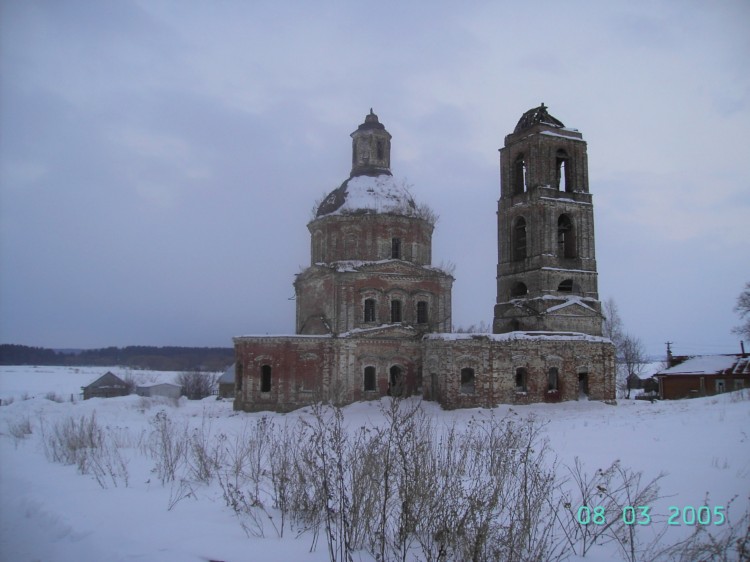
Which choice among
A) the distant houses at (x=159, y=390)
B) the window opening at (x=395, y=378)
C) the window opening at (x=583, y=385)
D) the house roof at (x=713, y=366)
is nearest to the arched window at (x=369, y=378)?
the window opening at (x=395, y=378)

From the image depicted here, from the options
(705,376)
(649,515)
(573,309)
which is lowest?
(649,515)

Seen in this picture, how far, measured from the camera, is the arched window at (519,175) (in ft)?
96.7

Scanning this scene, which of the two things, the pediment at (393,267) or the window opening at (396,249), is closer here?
the pediment at (393,267)

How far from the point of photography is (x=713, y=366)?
116 ft

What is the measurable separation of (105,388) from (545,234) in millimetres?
38725

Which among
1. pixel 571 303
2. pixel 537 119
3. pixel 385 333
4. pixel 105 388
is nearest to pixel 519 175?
pixel 537 119

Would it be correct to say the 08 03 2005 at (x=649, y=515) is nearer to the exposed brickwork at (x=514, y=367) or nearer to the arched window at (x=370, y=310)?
the exposed brickwork at (x=514, y=367)

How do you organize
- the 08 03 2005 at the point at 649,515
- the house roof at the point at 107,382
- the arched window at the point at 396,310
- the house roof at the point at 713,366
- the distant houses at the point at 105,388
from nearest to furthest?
1. the 08 03 2005 at the point at 649,515
2. the arched window at the point at 396,310
3. the house roof at the point at 713,366
4. the distant houses at the point at 105,388
5. the house roof at the point at 107,382

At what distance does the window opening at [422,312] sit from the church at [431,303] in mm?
50

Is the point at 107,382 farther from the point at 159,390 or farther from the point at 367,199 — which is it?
the point at 367,199

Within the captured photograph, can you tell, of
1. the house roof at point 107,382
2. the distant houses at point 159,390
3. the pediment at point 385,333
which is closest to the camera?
the pediment at point 385,333

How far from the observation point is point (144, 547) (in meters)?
5.10

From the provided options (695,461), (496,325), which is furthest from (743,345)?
(695,461)

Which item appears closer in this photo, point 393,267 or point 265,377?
point 265,377
